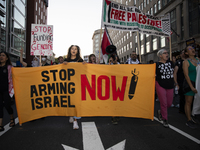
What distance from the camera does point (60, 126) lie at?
3.98m

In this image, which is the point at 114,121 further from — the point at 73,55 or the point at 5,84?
the point at 5,84

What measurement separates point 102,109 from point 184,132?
6.33ft

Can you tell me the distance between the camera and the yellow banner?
12.8 feet

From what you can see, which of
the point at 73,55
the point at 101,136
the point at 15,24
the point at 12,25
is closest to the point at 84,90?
the point at 73,55

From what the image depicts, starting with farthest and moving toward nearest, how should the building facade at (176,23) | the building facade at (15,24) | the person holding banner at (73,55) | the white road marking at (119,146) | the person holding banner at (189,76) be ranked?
1. the building facade at (15,24)
2. the building facade at (176,23)
3. the person holding banner at (73,55)
4. the person holding banner at (189,76)
5. the white road marking at (119,146)

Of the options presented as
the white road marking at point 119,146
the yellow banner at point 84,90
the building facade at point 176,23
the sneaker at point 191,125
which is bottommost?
the white road marking at point 119,146

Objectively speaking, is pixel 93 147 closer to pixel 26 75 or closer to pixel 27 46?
pixel 26 75

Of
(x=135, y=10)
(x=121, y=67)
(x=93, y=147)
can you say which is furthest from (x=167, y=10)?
(x=93, y=147)

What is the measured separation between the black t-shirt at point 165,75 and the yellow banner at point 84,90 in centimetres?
24

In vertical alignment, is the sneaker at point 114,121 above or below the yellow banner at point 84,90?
below

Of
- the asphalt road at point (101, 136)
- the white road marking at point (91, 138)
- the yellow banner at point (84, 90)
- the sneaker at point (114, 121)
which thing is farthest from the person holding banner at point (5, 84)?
the sneaker at point (114, 121)

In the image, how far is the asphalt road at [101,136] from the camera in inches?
110

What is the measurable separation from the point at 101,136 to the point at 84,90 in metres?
1.22

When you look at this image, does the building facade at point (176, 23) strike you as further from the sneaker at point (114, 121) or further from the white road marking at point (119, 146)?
the white road marking at point (119, 146)
